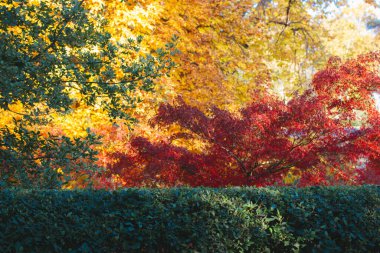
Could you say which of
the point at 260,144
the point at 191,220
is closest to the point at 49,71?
the point at 191,220

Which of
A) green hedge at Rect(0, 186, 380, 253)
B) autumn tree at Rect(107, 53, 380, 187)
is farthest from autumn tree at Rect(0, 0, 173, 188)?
green hedge at Rect(0, 186, 380, 253)

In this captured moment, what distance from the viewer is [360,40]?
1240 inches

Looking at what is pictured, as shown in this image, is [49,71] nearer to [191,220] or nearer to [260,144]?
[191,220]

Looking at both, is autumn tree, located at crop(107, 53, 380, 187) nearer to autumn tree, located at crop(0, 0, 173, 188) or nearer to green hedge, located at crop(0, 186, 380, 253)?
autumn tree, located at crop(0, 0, 173, 188)

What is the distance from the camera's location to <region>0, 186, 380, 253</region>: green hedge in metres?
4.09

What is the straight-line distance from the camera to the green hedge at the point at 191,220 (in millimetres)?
4086

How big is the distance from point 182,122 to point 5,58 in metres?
2.75

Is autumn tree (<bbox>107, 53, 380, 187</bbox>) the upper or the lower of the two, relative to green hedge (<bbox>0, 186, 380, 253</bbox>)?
upper

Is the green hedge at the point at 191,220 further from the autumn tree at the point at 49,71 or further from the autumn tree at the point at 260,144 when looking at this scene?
the autumn tree at the point at 49,71

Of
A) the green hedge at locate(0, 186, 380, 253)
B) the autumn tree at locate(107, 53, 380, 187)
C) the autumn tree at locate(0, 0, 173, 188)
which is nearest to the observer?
the green hedge at locate(0, 186, 380, 253)

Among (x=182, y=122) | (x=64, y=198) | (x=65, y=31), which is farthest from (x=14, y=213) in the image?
(x=182, y=122)

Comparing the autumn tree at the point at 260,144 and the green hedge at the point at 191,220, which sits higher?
the autumn tree at the point at 260,144

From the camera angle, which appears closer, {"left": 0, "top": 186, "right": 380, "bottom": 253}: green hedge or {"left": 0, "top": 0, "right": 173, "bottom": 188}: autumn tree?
{"left": 0, "top": 186, "right": 380, "bottom": 253}: green hedge

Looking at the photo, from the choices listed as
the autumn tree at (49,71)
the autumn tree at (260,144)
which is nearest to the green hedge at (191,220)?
the autumn tree at (260,144)
